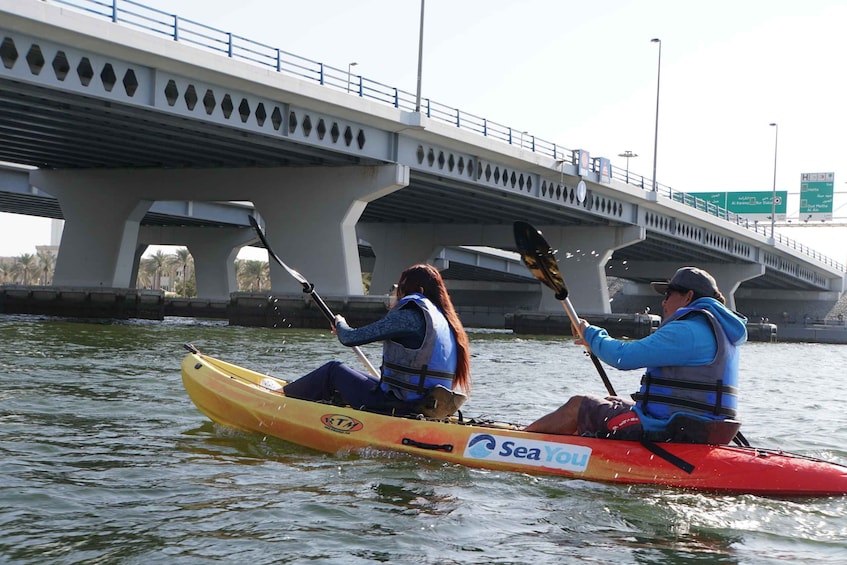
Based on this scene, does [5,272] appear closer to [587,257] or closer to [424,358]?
[587,257]

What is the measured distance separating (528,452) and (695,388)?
1370 mm

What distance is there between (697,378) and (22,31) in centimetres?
1756

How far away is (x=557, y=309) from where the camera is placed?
46.7 meters

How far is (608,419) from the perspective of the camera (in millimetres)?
7523

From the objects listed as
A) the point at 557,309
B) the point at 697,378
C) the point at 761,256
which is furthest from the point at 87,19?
the point at 761,256

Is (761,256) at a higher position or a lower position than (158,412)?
higher

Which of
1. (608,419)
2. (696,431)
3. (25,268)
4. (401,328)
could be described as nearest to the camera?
(696,431)

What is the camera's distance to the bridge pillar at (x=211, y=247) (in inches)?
2189

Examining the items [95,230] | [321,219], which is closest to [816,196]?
[321,219]

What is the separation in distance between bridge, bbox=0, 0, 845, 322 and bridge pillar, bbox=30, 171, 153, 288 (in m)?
0.07

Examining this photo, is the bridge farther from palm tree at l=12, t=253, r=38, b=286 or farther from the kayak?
palm tree at l=12, t=253, r=38, b=286

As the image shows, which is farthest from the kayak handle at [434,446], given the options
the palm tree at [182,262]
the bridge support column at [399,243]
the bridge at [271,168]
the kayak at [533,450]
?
the palm tree at [182,262]

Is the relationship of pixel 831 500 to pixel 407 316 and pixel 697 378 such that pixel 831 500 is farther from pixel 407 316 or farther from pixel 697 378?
pixel 407 316

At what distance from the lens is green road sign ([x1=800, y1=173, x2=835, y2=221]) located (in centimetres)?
7062
